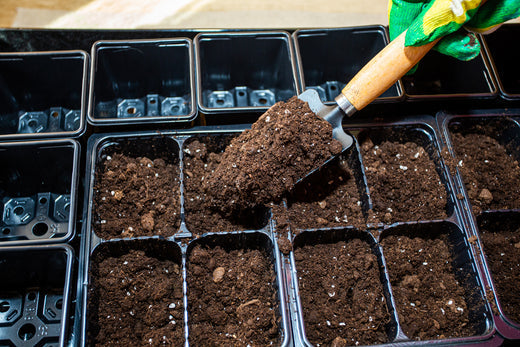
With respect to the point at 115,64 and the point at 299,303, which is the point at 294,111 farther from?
the point at 115,64

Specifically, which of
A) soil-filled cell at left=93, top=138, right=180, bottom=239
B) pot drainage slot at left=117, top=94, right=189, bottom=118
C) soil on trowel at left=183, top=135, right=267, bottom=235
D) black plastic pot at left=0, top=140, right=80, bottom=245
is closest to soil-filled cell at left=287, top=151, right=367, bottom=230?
soil on trowel at left=183, top=135, right=267, bottom=235

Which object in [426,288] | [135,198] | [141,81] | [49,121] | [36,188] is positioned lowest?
[426,288]

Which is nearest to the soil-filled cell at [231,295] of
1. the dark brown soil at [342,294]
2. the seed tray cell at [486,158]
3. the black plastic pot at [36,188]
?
the dark brown soil at [342,294]

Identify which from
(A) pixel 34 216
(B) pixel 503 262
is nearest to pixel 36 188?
(A) pixel 34 216

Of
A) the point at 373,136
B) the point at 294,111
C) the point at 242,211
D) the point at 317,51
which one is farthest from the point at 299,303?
the point at 317,51

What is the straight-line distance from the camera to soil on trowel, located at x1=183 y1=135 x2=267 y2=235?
1.25 metres

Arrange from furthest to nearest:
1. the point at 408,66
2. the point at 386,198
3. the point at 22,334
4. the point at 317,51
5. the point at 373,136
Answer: the point at 317,51 < the point at 373,136 < the point at 386,198 < the point at 22,334 < the point at 408,66

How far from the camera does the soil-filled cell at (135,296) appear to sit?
113 centimetres

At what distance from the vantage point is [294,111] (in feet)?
3.84

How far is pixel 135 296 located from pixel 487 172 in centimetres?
131

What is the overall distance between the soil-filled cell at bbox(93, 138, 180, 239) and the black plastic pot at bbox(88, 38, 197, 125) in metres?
0.11

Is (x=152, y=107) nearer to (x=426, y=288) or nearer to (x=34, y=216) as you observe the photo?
(x=34, y=216)

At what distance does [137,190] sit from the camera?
132 cm

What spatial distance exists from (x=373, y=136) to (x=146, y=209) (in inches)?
34.0
